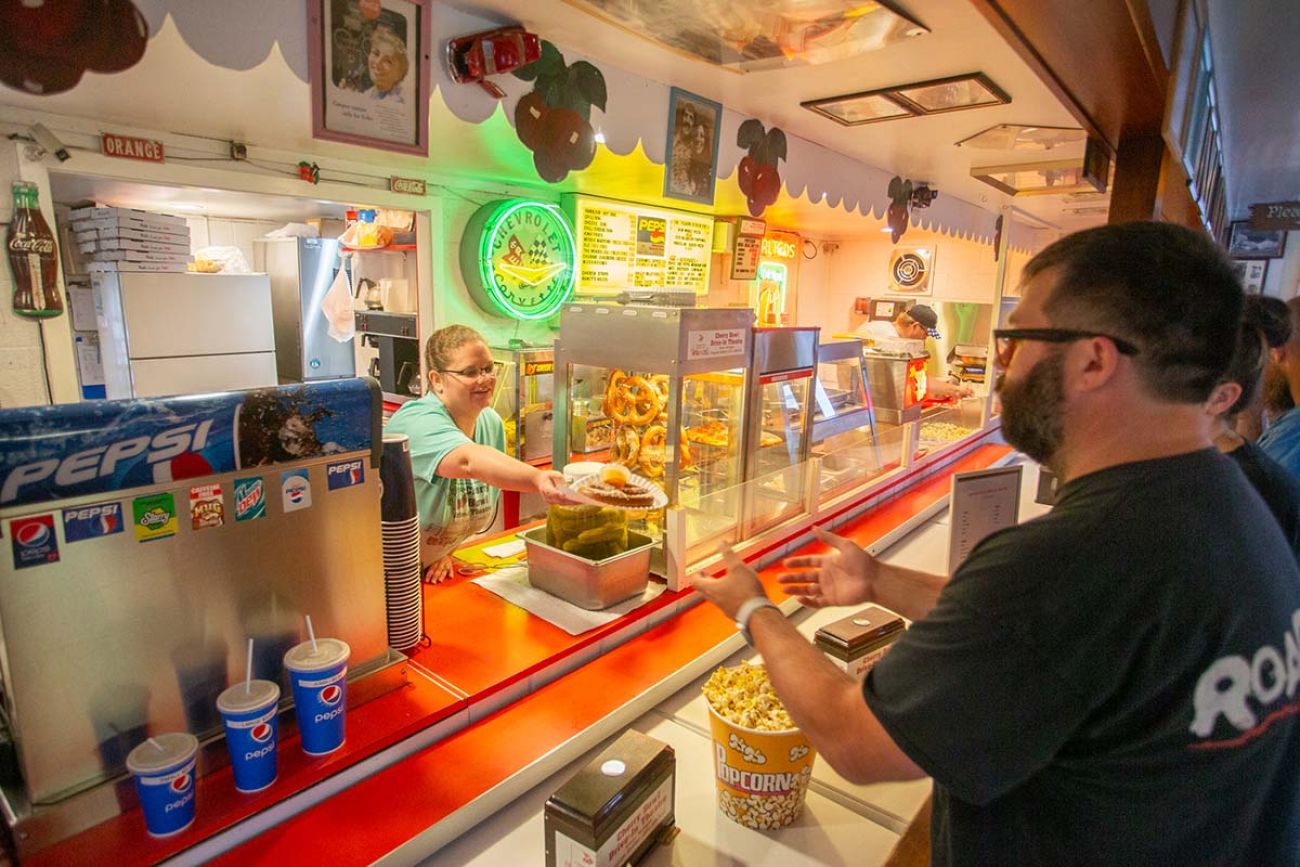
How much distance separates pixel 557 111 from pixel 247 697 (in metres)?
2.15

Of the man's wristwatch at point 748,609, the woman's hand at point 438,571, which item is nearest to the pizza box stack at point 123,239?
the woman's hand at point 438,571

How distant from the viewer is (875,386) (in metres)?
4.44

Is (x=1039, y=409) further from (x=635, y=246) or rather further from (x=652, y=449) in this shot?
(x=635, y=246)

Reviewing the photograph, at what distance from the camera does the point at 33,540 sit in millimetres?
1069

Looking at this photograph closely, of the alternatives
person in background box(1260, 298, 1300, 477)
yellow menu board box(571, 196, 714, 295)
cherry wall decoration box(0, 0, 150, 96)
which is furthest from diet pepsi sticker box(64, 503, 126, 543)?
yellow menu board box(571, 196, 714, 295)

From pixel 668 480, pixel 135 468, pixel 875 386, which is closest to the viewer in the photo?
pixel 135 468

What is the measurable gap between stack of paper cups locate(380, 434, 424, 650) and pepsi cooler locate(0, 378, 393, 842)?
12 cm

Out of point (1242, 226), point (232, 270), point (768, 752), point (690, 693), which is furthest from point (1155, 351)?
point (1242, 226)

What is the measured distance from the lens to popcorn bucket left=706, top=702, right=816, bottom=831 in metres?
1.40

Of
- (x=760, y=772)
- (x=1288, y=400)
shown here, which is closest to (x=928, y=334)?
(x=1288, y=400)

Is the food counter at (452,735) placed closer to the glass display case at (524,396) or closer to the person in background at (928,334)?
the glass display case at (524,396)

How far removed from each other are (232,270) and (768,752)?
19.2 ft

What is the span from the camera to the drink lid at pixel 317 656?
4.31ft

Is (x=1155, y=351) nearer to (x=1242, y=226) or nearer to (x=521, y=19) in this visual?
(x=521, y=19)
